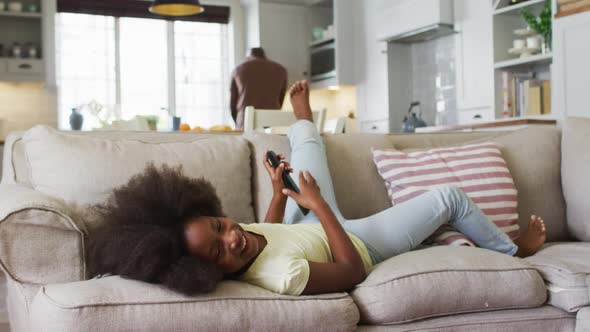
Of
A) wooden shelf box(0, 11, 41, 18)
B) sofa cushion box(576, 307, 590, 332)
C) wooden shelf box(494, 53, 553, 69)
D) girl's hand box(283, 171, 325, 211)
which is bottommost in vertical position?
sofa cushion box(576, 307, 590, 332)

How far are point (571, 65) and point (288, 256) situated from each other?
154 inches

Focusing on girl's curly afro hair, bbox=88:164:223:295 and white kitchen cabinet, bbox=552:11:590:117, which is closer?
girl's curly afro hair, bbox=88:164:223:295

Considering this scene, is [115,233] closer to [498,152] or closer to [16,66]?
[498,152]

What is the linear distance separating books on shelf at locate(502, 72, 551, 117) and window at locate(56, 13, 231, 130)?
3588mm

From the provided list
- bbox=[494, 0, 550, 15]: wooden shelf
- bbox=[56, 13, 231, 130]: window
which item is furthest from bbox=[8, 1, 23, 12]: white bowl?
bbox=[494, 0, 550, 15]: wooden shelf

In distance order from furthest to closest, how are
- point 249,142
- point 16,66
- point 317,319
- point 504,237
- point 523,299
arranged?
point 16,66
point 249,142
point 504,237
point 523,299
point 317,319

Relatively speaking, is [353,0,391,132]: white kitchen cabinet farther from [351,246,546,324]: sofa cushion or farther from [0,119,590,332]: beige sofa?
[351,246,546,324]: sofa cushion

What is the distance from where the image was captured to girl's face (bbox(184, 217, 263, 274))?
164 cm

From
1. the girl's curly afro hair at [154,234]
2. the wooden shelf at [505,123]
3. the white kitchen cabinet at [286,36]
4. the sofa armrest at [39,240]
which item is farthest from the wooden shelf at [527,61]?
the sofa armrest at [39,240]

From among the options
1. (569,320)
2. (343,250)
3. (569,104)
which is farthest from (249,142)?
(569,104)

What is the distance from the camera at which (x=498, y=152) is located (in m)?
2.58

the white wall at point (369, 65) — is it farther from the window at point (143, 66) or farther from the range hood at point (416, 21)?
the window at point (143, 66)

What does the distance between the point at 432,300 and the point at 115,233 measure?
795 mm

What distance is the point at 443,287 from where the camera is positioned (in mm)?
1798
